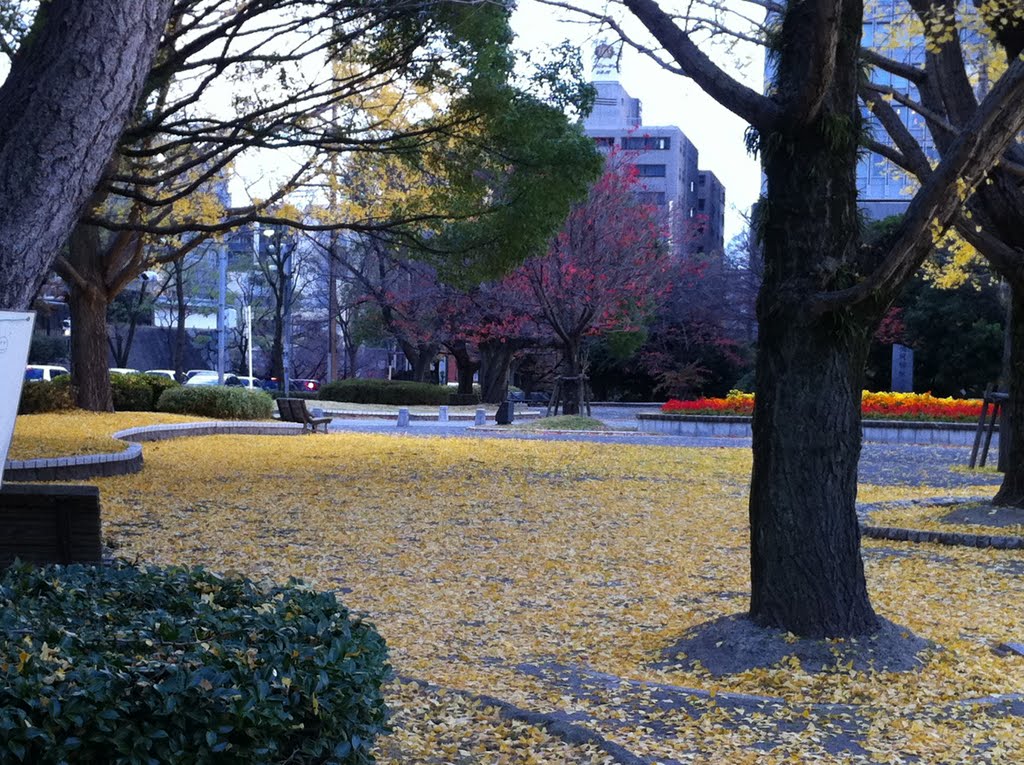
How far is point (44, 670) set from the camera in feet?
8.16

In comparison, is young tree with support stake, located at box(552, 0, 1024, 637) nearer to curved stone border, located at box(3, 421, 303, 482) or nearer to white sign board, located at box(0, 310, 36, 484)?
white sign board, located at box(0, 310, 36, 484)

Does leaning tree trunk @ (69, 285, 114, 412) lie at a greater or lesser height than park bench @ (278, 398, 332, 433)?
greater

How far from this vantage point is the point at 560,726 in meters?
4.05

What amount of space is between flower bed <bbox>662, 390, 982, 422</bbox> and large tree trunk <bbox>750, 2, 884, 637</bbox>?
56.4 ft

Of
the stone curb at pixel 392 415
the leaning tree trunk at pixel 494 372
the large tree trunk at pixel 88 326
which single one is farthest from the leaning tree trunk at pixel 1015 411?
the leaning tree trunk at pixel 494 372

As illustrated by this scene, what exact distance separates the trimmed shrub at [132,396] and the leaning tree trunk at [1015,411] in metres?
16.6

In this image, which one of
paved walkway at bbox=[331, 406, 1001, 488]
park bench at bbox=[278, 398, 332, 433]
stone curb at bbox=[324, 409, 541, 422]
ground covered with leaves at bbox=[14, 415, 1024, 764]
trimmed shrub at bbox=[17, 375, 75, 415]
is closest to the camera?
ground covered with leaves at bbox=[14, 415, 1024, 764]

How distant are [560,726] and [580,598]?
2682mm

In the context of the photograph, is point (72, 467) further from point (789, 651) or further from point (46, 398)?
point (789, 651)

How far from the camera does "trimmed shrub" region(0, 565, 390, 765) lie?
Answer: 2.42 meters

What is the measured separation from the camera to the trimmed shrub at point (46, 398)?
1869 centimetres

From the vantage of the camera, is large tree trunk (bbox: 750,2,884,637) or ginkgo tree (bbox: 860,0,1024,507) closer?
large tree trunk (bbox: 750,2,884,637)

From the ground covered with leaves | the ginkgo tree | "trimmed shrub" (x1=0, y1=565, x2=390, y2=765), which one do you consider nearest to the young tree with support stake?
the ground covered with leaves

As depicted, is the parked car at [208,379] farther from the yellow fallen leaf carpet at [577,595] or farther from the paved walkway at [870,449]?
the yellow fallen leaf carpet at [577,595]
